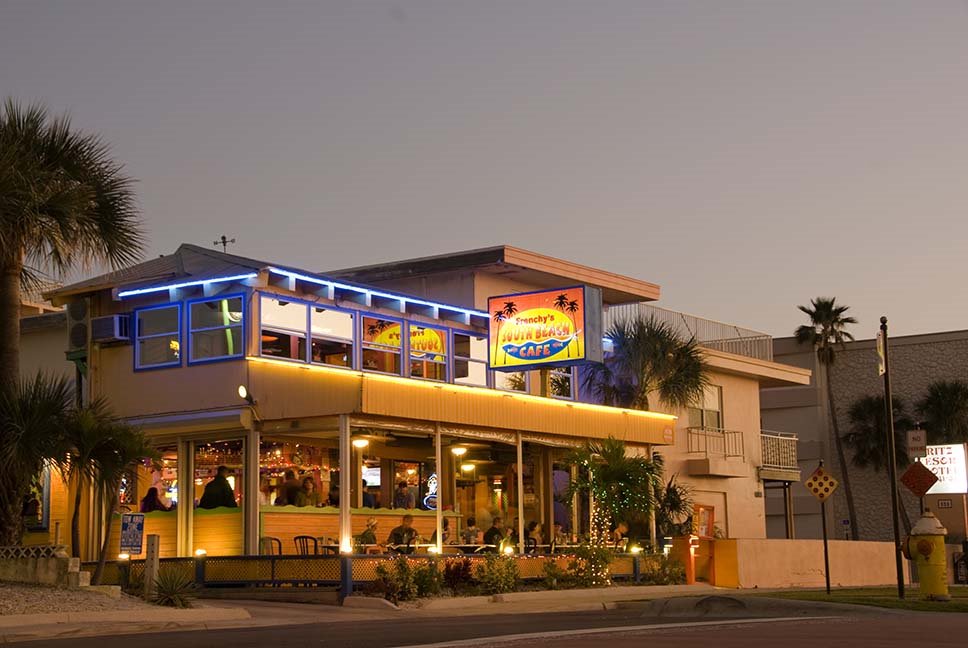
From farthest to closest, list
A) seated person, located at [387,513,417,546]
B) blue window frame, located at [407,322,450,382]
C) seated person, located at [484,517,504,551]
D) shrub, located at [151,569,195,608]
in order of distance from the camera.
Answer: blue window frame, located at [407,322,450,382], seated person, located at [484,517,504,551], seated person, located at [387,513,417,546], shrub, located at [151,569,195,608]

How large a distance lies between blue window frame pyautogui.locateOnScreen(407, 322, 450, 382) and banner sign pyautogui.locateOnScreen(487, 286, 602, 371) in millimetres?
1113

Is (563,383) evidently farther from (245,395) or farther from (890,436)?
(245,395)

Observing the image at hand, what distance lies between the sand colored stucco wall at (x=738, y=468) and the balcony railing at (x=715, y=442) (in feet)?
0.76

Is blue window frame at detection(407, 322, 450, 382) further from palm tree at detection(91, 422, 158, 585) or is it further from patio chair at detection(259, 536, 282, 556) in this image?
palm tree at detection(91, 422, 158, 585)

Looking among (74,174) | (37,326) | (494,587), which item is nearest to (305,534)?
(494,587)

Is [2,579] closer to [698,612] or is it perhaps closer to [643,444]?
[698,612]

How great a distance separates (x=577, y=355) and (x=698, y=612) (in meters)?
9.27

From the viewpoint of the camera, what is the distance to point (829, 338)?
67.8 metres

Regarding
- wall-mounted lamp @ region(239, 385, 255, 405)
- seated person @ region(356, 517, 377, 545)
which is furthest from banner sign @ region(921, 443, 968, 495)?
wall-mounted lamp @ region(239, 385, 255, 405)

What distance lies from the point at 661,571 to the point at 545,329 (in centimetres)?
636

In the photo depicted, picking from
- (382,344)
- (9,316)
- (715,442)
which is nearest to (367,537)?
(382,344)

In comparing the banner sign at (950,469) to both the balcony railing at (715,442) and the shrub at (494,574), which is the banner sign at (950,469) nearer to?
the balcony railing at (715,442)

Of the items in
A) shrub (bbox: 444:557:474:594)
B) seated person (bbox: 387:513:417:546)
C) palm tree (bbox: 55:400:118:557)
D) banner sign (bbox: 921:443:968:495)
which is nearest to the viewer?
palm tree (bbox: 55:400:118:557)

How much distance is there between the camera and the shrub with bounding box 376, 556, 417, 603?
24734 millimetres
